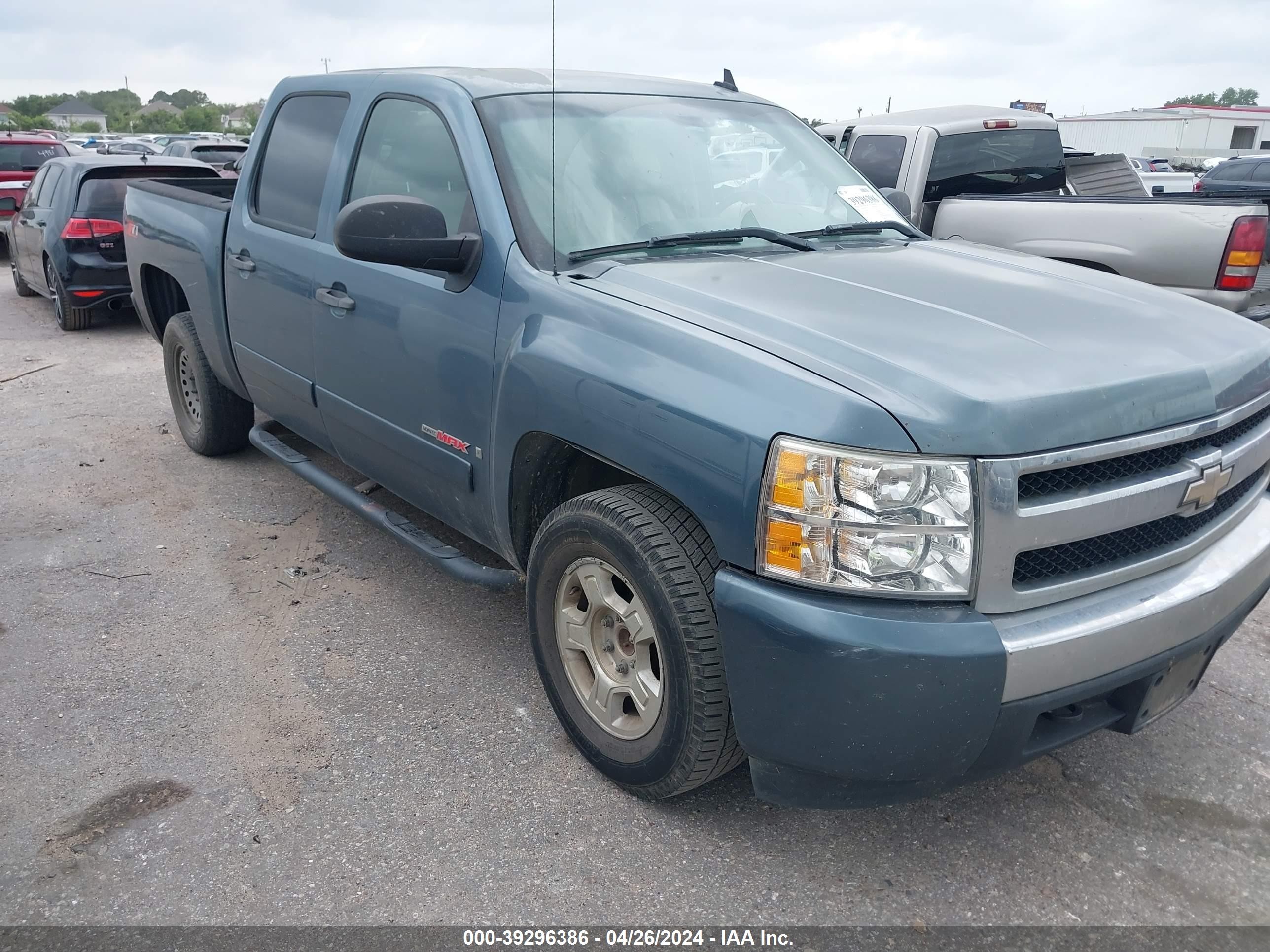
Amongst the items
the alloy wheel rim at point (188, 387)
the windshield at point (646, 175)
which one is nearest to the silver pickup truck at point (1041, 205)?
the windshield at point (646, 175)

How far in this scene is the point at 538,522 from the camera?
3145 millimetres

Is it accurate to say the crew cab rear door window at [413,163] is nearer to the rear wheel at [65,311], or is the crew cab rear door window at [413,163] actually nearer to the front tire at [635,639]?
the front tire at [635,639]

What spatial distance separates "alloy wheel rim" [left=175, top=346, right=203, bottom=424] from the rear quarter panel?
4.07 m

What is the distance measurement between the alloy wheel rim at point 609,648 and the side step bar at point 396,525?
0.42m

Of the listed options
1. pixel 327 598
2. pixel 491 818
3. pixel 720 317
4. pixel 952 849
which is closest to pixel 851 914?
pixel 952 849

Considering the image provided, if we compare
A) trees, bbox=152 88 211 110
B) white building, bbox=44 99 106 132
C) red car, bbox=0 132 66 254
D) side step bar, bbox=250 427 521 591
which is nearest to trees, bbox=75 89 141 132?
white building, bbox=44 99 106 132

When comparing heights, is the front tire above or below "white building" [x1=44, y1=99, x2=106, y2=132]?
below

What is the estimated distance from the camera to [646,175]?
3.28 meters

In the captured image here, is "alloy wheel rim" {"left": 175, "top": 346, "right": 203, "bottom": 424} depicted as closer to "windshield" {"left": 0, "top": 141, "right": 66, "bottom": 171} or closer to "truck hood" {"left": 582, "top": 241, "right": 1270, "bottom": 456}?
"truck hood" {"left": 582, "top": 241, "right": 1270, "bottom": 456}

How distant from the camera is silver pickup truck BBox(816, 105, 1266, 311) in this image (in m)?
5.30

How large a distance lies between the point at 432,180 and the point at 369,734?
1.82 meters

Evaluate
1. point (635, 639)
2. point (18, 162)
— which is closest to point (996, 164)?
point (635, 639)

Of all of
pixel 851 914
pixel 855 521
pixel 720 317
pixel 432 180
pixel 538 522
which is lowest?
pixel 851 914

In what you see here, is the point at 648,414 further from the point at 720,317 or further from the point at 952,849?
the point at 952,849
